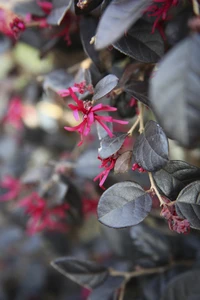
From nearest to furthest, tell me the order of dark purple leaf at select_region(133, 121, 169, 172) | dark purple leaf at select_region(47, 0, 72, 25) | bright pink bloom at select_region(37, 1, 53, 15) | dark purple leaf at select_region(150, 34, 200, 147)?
dark purple leaf at select_region(150, 34, 200, 147), dark purple leaf at select_region(133, 121, 169, 172), dark purple leaf at select_region(47, 0, 72, 25), bright pink bloom at select_region(37, 1, 53, 15)

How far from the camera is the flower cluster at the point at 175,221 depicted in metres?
0.50

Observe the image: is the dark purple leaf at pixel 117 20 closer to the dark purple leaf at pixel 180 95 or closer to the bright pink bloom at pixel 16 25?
the dark purple leaf at pixel 180 95

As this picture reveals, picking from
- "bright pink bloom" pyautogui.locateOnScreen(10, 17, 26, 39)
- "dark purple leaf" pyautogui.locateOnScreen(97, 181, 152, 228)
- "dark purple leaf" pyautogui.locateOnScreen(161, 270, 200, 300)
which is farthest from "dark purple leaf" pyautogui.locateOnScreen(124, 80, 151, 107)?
"dark purple leaf" pyautogui.locateOnScreen(161, 270, 200, 300)

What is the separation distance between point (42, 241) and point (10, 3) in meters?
0.72

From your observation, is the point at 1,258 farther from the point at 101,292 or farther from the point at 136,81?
the point at 136,81

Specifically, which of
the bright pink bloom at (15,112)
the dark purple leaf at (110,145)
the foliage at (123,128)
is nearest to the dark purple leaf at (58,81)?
the foliage at (123,128)

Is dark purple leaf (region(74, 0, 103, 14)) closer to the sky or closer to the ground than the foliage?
closer to the sky

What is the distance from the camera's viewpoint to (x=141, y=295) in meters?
0.83

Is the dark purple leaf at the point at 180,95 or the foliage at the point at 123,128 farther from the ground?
the dark purple leaf at the point at 180,95

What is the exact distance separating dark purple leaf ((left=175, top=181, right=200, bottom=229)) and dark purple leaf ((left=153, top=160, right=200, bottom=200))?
2cm

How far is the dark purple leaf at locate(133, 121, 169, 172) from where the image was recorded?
0.48 metres

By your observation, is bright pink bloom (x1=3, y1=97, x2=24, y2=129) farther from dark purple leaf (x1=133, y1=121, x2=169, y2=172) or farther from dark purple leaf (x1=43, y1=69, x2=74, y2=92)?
dark purple leaf (x1=133, y1=121, x2=169, y2=172)

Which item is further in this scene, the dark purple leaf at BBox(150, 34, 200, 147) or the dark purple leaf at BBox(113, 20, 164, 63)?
the dark purple leaf at BBox(113, 20, 164, 63)

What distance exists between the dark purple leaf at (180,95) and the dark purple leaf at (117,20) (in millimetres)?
69
